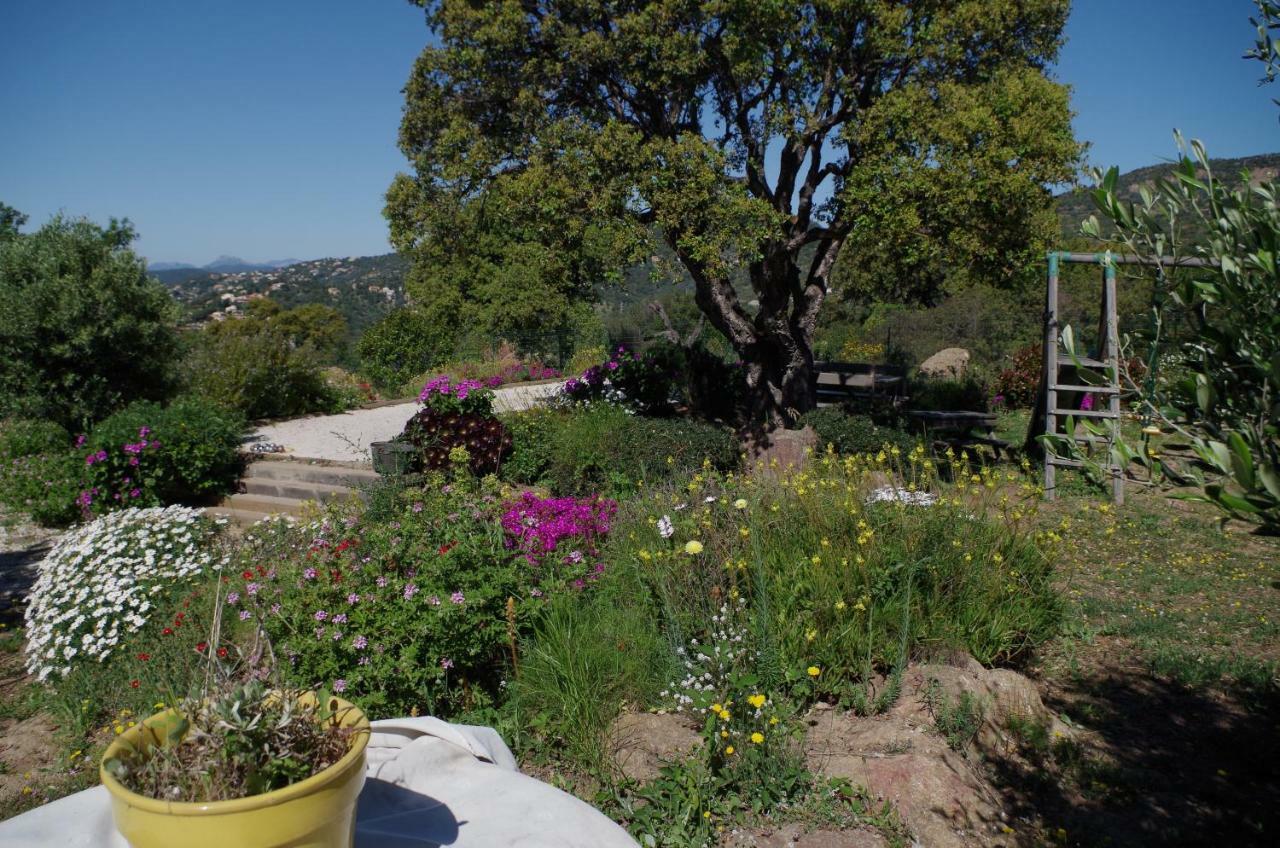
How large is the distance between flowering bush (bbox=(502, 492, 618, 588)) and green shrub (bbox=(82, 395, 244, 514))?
14.8ft

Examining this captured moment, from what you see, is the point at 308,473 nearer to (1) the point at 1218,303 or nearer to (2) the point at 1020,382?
(1) the point at 1218,303

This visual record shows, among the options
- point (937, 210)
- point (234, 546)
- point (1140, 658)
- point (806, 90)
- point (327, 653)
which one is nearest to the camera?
point (327, 653)

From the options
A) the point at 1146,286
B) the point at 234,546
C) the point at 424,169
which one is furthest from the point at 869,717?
the point at 1146,286

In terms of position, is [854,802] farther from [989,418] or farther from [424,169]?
[989,418]

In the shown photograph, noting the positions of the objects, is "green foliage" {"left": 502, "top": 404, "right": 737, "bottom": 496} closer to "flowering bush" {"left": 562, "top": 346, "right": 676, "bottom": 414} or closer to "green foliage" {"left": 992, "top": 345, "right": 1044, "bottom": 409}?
"flowering bush" {"left": 562, "top": 346, "right": 676, "bottom": 414}

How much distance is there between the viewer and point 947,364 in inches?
623

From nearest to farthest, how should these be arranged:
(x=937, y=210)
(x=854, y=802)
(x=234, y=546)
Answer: (x=854, y=802) < (x=234, y=546) < (x=937, y=210)

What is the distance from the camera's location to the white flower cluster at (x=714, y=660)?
127 inches

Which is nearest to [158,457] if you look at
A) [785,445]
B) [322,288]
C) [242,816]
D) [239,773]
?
[785,445]

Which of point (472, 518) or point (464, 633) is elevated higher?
point (472, 518)

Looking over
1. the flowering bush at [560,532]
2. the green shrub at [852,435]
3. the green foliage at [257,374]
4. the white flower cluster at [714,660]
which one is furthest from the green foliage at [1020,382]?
the white flower cluster at [714,660]

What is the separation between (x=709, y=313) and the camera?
944cm

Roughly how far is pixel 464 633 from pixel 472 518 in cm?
100

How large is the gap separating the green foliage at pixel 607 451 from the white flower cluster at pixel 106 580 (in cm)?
278
